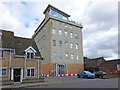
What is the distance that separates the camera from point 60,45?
36.8 m

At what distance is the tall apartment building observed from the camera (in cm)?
3488

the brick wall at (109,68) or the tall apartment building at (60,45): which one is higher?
the tall apartment building at (60,45)

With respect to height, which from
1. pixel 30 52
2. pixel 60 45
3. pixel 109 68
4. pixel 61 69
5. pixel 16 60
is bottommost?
pixel 109 68

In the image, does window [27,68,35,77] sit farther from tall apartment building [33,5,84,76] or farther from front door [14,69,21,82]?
tall apartment building [33,5,84,76]

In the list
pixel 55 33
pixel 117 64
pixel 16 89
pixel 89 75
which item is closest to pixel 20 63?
pixel 16 89

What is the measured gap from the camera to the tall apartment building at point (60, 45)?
34.9 metres

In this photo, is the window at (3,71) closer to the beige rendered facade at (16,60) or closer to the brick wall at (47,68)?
the beige rendered facade at (16,60)

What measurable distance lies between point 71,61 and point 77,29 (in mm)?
11434

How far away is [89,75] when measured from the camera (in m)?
23.2

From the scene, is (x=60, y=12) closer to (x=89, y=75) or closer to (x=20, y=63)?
(x=89, y=75)

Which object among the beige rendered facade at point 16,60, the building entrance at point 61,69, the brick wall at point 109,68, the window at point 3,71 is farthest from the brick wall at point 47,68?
the brick wall at point 109,68

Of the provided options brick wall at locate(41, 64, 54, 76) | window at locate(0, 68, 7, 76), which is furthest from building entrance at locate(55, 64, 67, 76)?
window at locate(0, 68, 7, 76)

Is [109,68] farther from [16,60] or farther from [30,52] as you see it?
[16,60]

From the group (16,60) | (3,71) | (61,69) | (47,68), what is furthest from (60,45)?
(3,71)
